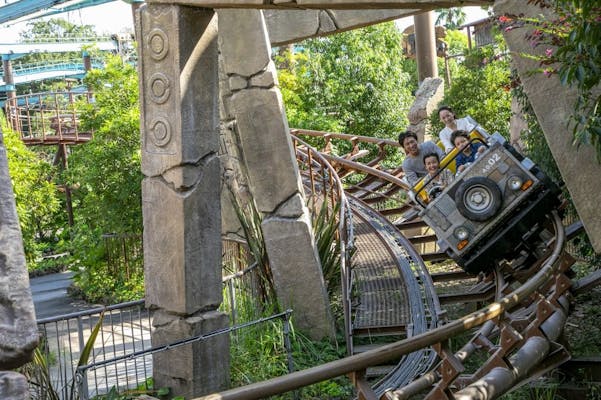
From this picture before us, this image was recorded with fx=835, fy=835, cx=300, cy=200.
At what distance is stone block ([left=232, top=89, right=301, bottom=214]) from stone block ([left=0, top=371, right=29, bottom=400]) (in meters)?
5.93

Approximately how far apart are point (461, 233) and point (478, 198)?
0.35m

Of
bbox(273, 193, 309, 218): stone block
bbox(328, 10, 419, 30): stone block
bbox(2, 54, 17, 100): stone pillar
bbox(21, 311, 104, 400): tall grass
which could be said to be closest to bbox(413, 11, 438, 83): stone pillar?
bbox(328, 10, 419, 30): stone block

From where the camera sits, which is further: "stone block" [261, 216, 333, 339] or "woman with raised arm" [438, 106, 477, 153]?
"woman with raised arm" [438, 106, 477, 153]

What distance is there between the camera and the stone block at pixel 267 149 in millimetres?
7867

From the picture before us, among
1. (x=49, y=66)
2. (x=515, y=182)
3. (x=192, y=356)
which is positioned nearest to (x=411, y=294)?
(x=515, y=182)

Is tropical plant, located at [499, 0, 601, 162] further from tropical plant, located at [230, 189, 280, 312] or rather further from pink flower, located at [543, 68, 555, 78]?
tropical plant, located at [230, 189, 280, 312]

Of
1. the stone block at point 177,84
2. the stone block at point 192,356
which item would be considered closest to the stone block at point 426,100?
the stone block at point 177,84

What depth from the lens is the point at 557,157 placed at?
→ 5.54 metres

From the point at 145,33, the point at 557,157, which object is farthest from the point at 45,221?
the point at 557,157

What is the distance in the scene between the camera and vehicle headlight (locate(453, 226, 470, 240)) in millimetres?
7520

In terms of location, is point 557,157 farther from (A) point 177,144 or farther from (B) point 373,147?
(B) point 373,147

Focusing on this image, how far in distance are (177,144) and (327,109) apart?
46.0 feet

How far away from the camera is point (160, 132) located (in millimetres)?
6090

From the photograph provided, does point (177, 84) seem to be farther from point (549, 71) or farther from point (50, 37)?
point (50, 37)
